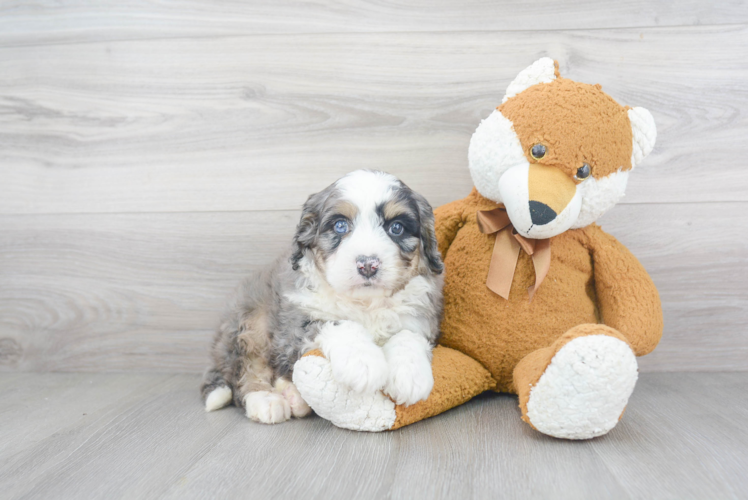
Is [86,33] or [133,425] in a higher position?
[86,33]

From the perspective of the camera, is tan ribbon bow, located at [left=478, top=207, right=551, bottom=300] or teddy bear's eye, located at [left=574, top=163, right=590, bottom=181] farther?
tan ribbon bow, located at [left=478, top=207, right=551, bottom=300]

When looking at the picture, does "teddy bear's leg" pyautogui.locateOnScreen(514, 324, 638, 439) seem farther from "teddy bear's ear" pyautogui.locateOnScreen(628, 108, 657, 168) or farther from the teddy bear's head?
"teddy bear's ear" pyautogui.locateOnScreen(628, 108, 657, 168)

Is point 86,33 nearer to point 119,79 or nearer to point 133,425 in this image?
point 119,79

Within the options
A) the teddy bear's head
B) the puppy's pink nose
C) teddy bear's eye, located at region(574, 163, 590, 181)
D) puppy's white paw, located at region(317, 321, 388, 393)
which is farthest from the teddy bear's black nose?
puppy's white paw, located at region(317, 321, 388, 393)

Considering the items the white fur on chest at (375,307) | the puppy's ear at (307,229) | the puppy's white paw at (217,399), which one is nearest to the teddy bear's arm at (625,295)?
the white fur on chest at (375,307)

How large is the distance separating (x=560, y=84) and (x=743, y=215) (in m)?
1.01

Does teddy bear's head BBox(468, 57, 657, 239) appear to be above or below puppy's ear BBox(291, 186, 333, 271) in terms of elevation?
above

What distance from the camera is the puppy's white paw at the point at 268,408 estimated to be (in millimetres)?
1597

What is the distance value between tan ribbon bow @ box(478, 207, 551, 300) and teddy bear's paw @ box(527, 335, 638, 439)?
0.32 meters

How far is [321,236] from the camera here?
1.56 m

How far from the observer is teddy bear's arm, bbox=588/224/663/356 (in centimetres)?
157

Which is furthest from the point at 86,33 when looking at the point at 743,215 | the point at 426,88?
the point at 743,215

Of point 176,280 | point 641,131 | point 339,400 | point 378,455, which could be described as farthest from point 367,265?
point 176,280

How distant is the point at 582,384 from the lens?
129 cm
